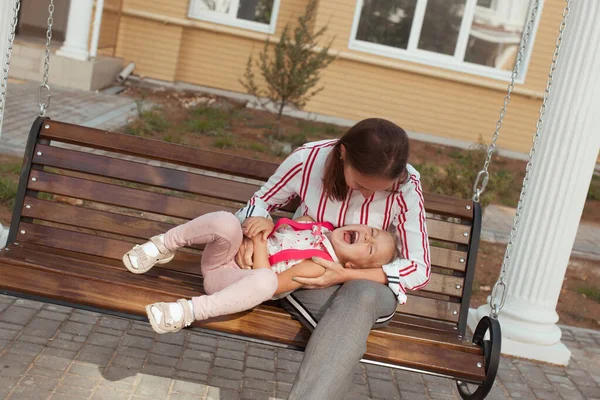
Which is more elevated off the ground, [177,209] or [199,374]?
[177,209]

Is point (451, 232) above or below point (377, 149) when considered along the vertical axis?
below

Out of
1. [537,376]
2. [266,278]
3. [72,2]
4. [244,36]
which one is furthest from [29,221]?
[244,36]

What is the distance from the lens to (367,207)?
365 centimetres

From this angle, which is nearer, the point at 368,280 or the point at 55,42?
the point at 368,280

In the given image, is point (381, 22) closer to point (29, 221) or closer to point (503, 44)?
point (503, 44)

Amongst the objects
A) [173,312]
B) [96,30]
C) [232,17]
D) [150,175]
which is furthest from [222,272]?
[232,17]

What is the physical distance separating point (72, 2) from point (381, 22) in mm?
5229

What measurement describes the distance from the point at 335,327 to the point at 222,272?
0.57 m

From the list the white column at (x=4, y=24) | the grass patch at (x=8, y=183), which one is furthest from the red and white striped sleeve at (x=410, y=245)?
the grass patch at (x=8, y=183)

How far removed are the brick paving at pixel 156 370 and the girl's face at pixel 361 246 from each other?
82cm

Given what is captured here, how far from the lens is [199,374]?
421 cm

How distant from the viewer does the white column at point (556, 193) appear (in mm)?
4914

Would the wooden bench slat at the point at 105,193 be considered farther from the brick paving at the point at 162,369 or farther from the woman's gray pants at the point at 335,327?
the woman's gray pants at the point at 335,327

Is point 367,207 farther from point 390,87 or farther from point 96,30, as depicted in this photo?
point 390,87
